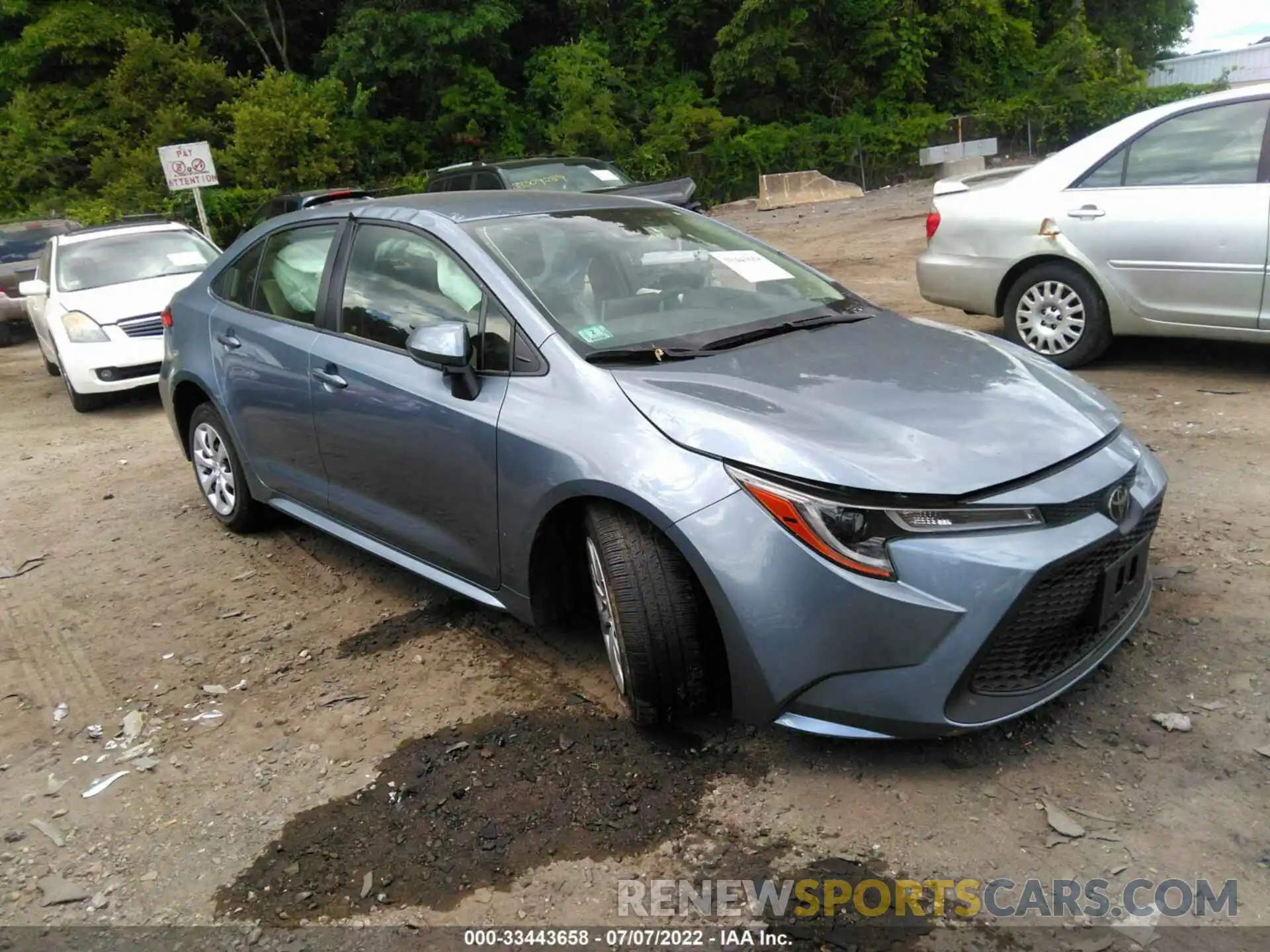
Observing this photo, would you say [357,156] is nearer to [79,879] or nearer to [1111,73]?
[1111,73]

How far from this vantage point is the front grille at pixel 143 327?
345 inches

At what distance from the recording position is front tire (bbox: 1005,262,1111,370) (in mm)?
6293

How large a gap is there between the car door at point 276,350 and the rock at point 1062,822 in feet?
9.70

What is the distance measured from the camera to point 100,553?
17.5 feet

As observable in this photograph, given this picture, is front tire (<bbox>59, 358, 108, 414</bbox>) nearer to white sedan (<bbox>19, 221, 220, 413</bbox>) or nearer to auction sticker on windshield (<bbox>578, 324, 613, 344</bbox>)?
white sedan (<bbox>19, 221, 220, 413</bbox>)

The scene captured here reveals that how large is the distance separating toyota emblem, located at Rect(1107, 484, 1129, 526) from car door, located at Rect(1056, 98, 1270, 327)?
3460 mm

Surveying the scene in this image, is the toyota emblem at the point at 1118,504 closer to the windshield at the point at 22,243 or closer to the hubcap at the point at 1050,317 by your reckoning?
the hubcap at the point at 1050,317

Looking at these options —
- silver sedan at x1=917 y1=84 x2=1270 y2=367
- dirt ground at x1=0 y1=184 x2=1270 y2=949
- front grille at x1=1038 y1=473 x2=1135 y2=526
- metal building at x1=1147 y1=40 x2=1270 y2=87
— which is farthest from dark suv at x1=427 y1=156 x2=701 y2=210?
metal building at x1=1147 y1=40 x2=1270 y2=87

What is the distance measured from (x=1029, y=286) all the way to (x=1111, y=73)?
26.5 m

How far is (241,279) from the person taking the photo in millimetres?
4910

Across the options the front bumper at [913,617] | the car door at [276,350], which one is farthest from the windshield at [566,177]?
the front bumper at [913,617]

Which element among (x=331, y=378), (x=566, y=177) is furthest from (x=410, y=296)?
(x=566, y=177)

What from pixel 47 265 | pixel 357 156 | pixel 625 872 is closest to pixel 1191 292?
pixel 625 872

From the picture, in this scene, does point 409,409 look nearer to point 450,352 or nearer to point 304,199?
point 450,352
